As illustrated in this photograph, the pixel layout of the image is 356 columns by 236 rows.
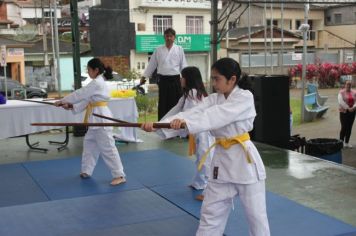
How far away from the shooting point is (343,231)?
339 centimetres

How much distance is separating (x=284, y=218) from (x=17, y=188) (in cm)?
265

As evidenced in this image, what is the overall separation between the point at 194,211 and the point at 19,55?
19.4 meters

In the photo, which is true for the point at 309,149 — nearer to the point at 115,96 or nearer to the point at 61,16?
the point at 115,96

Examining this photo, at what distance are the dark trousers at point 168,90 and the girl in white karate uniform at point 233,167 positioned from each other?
398 centimetres

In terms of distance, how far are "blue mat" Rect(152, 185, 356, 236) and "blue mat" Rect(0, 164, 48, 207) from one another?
3.97 ft

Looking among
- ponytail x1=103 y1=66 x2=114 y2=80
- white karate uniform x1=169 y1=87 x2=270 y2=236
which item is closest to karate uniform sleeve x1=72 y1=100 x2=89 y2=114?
ponytail x1=103 y1=66 x2=114 y2=80

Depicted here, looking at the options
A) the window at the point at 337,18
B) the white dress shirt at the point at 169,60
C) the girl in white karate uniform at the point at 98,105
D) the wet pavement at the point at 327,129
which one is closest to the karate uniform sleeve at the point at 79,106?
the girl in white karate uniform at the point at 98,105

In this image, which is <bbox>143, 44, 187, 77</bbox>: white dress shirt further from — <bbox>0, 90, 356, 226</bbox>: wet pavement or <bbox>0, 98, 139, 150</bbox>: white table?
<bbox>0, 90, 356, 226</bbox>: wet pavement

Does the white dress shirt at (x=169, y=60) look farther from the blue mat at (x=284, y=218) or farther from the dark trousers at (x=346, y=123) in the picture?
the dark trousers at (x=346, y=123)

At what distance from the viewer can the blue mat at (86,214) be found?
11.7ft

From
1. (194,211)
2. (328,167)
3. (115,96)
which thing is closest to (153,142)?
(115,96)

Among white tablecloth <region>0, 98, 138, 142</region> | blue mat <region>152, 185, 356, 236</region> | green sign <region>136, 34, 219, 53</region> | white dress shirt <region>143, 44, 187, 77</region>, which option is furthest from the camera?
green sign <region>136, 34, 219, 53</region>

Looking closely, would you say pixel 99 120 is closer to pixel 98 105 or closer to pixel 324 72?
pixel 98 105

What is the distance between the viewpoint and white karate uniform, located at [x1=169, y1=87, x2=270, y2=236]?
2.75 m
